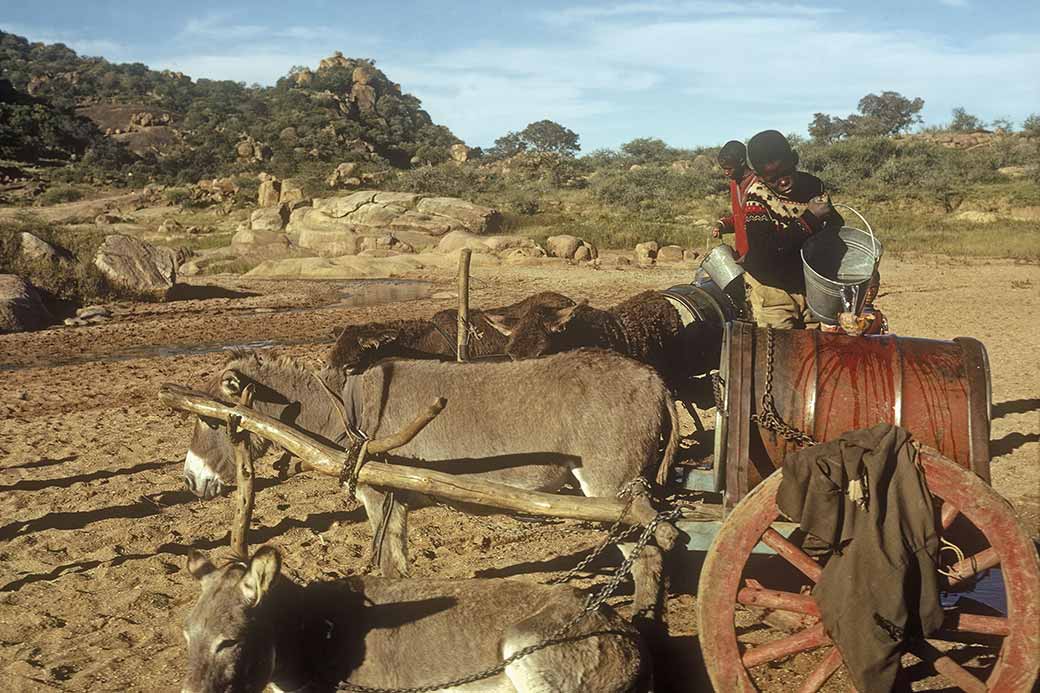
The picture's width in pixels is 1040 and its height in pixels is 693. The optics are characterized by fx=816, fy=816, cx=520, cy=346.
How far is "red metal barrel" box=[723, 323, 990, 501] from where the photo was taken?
372 cm

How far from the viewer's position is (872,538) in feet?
10.9

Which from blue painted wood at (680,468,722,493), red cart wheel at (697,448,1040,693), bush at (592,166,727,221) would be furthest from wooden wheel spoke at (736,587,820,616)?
bush at (592,166,727,221)

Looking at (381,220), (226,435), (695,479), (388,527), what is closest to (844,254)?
(695,479)

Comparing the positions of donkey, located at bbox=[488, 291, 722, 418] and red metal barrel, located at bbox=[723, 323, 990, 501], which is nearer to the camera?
red metal barrel, located at bbox=[723, 323, 990, 501]

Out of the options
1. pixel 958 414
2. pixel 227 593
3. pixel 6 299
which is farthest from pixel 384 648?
pixel 6 299

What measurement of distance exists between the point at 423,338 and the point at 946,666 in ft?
13.4

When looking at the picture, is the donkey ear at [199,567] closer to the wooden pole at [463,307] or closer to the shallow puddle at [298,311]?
the wooden pole at [463,307]

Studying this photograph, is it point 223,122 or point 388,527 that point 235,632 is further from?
point 223,122

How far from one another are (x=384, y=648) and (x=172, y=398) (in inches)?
77.3

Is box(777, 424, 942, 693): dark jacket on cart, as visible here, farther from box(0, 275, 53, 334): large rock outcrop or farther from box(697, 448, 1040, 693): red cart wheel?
box(0, 275, 53, 334): large rock outcrop

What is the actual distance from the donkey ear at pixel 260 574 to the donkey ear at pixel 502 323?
279 centimetres

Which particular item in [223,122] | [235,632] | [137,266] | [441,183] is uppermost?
[223,122]

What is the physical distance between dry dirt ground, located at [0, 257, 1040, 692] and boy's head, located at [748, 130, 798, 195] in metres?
2.94

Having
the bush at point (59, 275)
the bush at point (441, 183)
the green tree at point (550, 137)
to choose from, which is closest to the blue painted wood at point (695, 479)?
the bush at point (59, 275)
